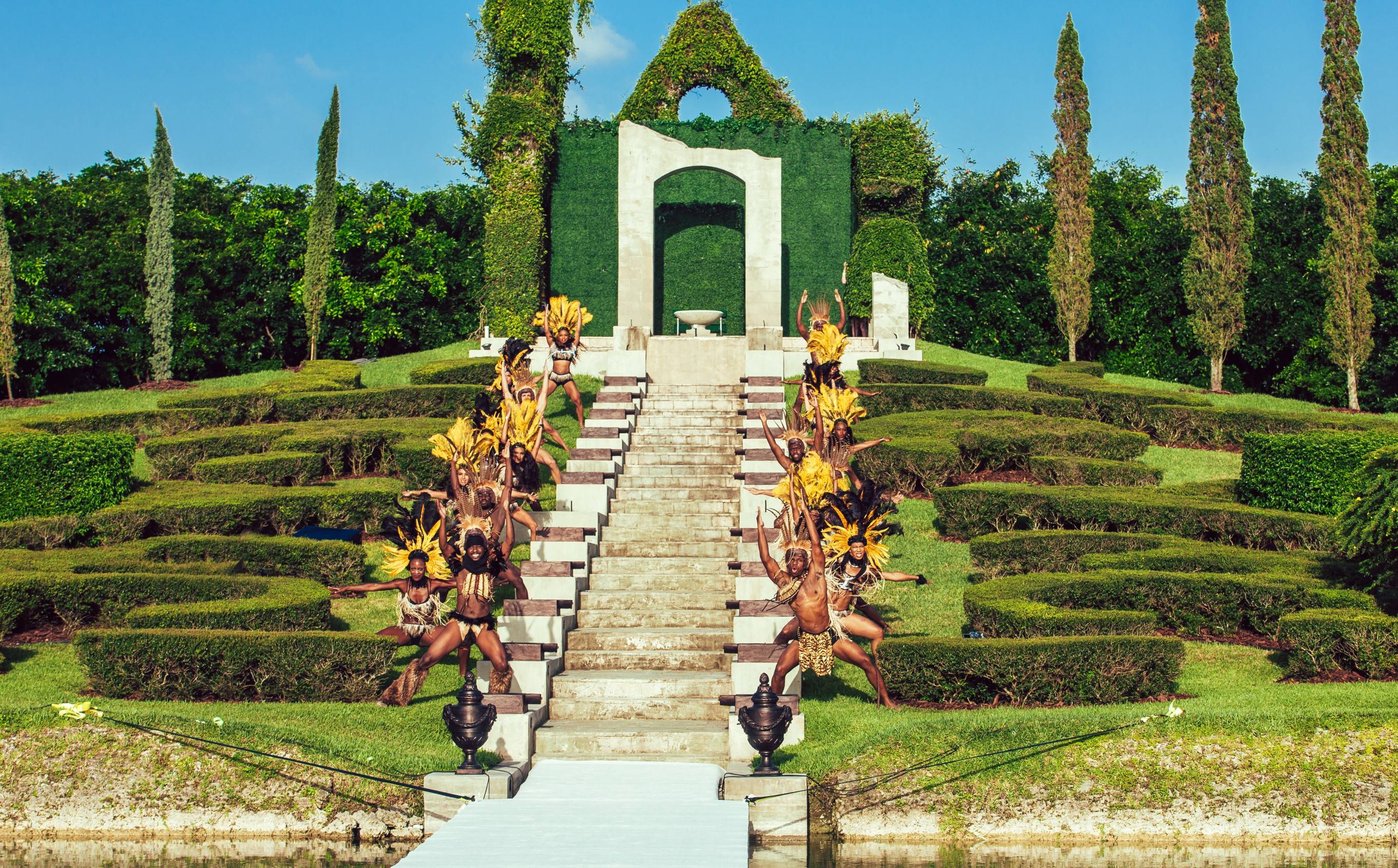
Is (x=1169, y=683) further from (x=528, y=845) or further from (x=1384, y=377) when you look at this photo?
(x=1384, y=377)

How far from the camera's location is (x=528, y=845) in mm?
9062

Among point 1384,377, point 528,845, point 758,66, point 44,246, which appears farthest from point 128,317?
point 1384,377

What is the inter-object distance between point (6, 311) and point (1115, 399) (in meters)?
24.0

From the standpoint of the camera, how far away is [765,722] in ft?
34.0

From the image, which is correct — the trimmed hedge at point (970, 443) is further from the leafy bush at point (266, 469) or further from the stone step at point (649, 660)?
the leafy bush at point (266, 469)

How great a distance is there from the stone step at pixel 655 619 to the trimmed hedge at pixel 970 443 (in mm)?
6273

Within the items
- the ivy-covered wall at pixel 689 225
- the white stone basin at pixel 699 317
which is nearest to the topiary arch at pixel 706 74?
the ivy-covered wall at pixel 689 225

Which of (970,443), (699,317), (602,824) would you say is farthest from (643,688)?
(699,317)

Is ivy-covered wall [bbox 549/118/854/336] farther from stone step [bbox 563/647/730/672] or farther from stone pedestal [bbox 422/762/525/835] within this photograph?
stone pedestal [bbox 422/762/525/835]

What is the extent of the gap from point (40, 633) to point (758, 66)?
2527cm

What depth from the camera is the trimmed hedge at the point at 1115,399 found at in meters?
24.4

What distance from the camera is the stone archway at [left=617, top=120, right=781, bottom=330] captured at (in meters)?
A: 28.2

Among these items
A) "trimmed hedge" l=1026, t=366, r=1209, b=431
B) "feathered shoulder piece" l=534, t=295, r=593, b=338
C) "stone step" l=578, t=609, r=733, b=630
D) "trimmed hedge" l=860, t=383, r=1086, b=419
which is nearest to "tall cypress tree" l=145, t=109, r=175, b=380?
"feathered shoulder piece" l=534, t=295, r=593, b=338

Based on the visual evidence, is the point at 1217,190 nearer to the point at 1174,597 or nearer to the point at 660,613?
the point at 1174,597
